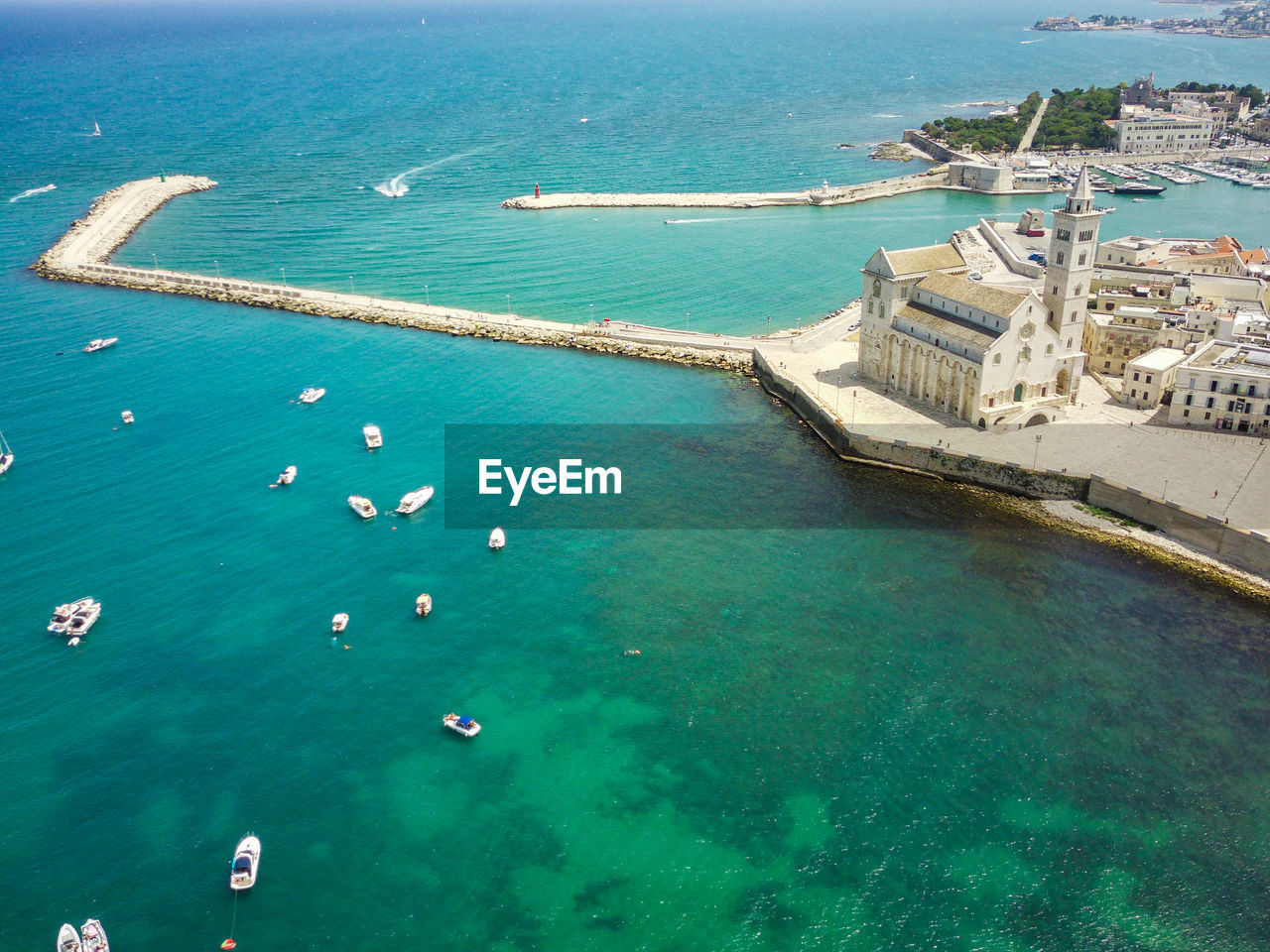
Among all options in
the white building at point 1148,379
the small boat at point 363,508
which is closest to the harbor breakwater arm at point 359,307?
the white building at point 1148,379

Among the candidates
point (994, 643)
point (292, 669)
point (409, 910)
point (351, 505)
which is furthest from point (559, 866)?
point (351, 505)

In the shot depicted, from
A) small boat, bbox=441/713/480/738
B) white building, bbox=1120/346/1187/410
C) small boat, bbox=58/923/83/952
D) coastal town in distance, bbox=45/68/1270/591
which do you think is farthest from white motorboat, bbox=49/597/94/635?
white building, bbox=1120/346/1187/410

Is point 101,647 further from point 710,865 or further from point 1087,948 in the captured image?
point 1087,948

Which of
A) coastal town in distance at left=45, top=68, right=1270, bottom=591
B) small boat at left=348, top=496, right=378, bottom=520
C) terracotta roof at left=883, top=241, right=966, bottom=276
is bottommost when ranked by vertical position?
small boat at left=348, top=496, right=378, bottom=520

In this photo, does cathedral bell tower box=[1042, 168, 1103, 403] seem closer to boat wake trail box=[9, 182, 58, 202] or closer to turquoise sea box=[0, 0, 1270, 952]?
turquoise sea box=[0, 0, 1270, 952]

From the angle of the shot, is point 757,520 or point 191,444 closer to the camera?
point 757,520

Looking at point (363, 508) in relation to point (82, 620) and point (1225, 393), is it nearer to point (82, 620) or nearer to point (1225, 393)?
point (82, 620)
